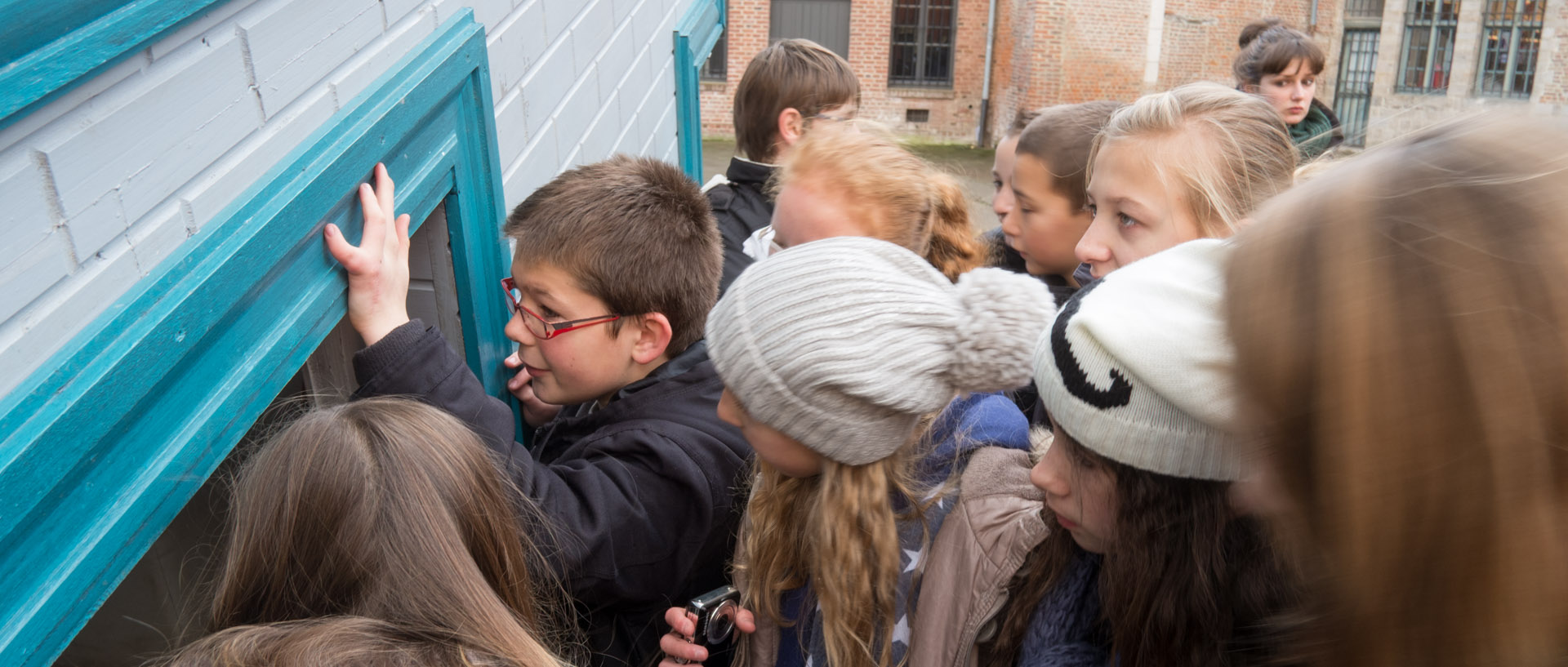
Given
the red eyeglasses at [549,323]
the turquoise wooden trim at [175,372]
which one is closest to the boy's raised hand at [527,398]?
the red eyeglasses at [549,323]

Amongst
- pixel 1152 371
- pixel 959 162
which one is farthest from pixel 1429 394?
pixel 959 162

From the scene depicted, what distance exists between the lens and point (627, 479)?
5.52 ft

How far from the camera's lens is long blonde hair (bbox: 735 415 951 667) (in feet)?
4.80

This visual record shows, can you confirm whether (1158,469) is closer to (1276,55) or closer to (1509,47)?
(1276,55)

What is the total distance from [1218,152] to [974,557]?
3.47ft

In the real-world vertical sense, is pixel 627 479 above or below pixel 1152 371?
below

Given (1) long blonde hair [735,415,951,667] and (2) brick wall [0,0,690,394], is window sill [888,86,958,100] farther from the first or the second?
(1) long blonde hair [735,415,951,667]

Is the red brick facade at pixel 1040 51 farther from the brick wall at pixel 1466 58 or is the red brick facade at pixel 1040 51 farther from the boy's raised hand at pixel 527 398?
the boy's raised hand at pixel 527 398

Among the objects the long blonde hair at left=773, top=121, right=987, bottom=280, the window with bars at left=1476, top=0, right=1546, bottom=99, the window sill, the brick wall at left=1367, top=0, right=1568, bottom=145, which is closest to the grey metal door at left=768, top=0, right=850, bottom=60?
the window sill

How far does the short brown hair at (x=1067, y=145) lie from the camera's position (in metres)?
2.53

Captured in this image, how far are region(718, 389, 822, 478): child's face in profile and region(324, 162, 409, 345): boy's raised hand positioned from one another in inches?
23.0

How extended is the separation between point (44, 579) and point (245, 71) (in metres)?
0.67

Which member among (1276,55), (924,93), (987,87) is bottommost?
(924,93)

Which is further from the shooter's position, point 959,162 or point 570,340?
point 959,162
